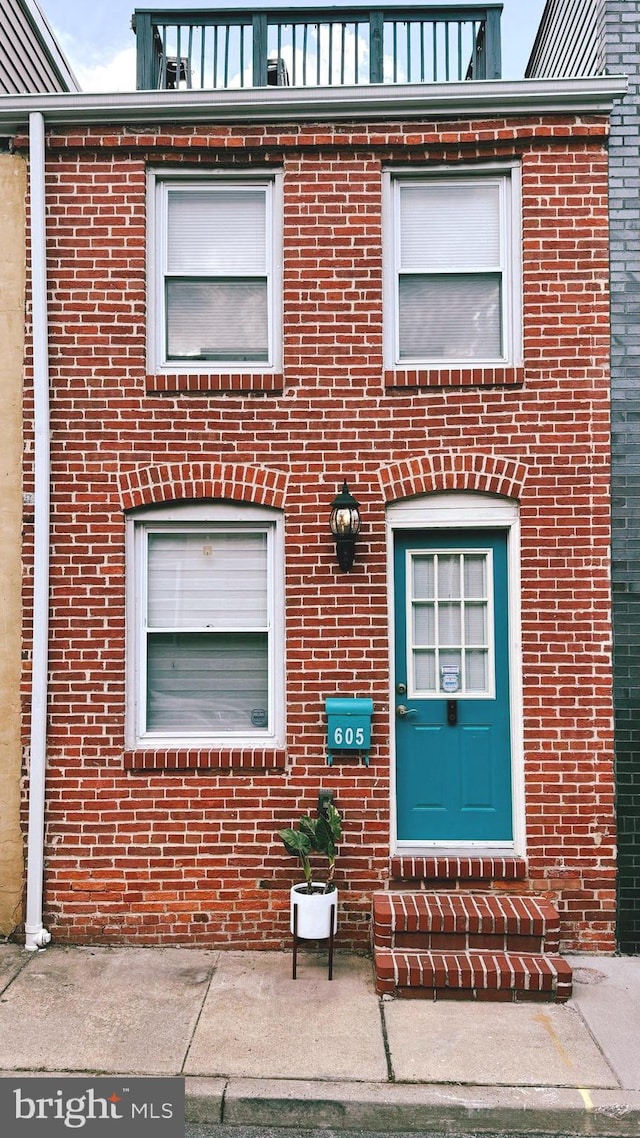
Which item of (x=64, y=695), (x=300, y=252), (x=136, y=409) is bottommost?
(x=64, y=695)

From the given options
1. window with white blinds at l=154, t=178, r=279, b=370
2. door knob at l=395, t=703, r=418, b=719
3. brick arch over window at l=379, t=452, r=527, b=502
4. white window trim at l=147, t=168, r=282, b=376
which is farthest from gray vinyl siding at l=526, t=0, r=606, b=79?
door knob at l=395, t=703, r=418, b=719

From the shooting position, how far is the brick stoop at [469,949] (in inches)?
189

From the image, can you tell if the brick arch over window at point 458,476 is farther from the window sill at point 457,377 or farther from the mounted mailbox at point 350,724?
the mounted mailbox at point 350,724

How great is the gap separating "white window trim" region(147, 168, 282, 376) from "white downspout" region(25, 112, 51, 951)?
2.38 ft

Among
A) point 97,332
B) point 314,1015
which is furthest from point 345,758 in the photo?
point 97,332

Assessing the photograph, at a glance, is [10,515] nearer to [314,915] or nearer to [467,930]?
[314,915]

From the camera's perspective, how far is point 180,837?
5527 mm

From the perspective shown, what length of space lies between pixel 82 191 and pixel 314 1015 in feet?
18.2

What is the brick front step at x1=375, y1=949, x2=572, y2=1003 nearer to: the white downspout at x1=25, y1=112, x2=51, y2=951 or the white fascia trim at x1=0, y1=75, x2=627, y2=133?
the white downspout at x1=25, y1=112, x2=51, y2=951

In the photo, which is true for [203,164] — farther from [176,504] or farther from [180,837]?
[180,837]

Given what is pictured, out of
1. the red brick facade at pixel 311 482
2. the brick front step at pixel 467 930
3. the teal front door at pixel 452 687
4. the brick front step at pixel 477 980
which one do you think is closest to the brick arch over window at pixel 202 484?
the red brick facade at pixel 311 482

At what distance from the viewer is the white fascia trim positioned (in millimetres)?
5594

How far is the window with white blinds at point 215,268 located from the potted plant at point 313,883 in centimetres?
321

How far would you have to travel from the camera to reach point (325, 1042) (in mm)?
4309
